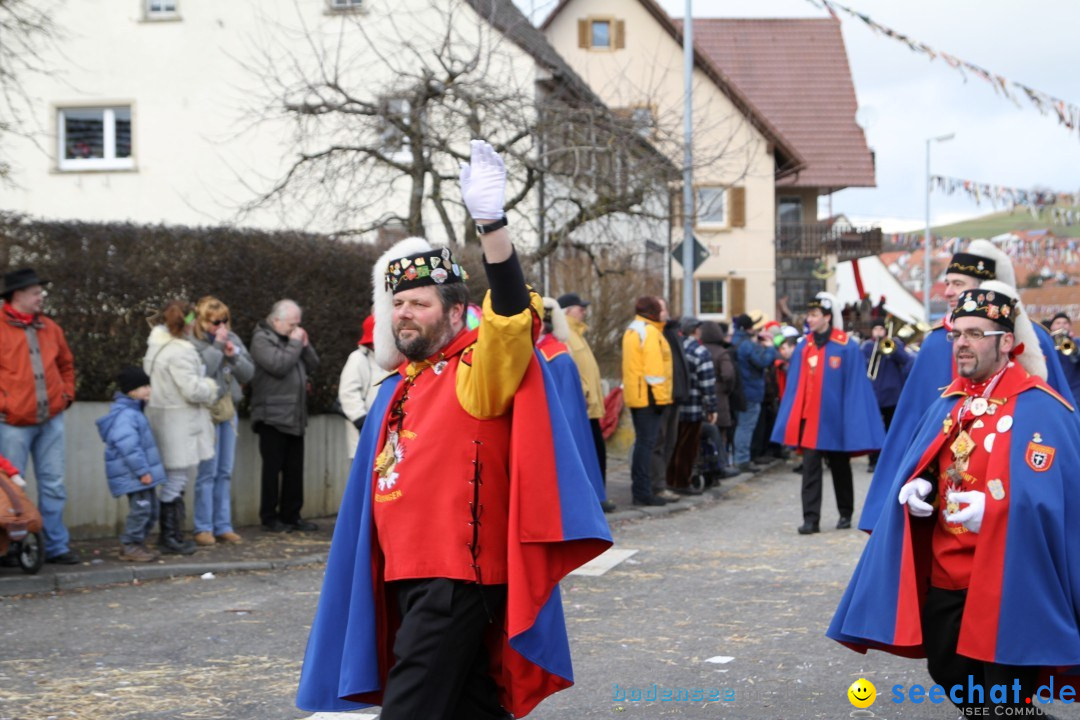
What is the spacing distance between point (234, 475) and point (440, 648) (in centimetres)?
868

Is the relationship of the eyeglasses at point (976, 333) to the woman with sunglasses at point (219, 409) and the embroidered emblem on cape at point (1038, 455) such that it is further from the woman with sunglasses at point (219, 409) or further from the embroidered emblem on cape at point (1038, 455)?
the woman with sunglasses at point (219, 409)

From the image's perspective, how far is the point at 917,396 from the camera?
6.76 m

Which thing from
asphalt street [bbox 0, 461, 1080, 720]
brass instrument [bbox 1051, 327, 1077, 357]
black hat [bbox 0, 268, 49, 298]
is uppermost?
black hat [bbox 0, 268, 49, 298]

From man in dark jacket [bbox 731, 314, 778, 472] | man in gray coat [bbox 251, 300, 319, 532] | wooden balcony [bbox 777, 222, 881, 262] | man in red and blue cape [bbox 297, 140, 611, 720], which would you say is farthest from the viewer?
wooden balcony [bbox 777, 222, 881, 262]

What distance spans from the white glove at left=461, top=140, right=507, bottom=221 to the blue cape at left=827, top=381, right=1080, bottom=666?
217 cm

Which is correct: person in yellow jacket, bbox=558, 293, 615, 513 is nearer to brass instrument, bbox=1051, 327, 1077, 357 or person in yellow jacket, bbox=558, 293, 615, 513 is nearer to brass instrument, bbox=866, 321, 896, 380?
brass instrument, bbox=866, 321, 896, 380

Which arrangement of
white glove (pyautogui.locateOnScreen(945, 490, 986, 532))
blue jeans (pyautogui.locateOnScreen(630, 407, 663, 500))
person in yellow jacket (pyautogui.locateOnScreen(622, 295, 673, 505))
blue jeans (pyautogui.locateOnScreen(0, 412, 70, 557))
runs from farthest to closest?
blue jeans (pyautogui.locateOnScreen(630, 407, 663, 500)) < person in yellow jacket (pyautogui.locateOnScreen(622, 295, 673, 505)) < blue jeans (pyautogui.locateOnScreen(0, 412, 70, 557)) < white glove (pyautogui.locateOnScreen(945, 490, 986, 532))

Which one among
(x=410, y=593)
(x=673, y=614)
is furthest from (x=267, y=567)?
(x=410, y=593)

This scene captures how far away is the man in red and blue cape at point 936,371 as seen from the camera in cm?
585

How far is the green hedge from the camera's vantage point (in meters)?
11.2

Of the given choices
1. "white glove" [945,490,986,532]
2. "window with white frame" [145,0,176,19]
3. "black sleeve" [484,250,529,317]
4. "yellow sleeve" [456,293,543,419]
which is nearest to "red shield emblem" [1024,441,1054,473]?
"white glove" [945,490,986,532]

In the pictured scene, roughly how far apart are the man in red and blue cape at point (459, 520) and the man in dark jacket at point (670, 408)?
9.88 metres

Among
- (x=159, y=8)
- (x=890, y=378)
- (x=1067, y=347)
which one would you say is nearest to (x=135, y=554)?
(x=1067, y=347)

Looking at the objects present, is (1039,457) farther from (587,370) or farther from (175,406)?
(587,370)
